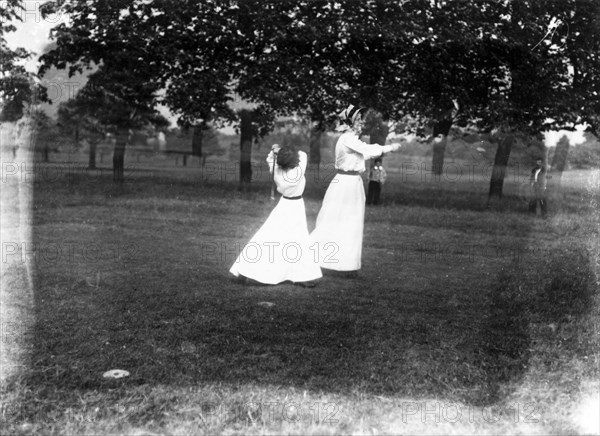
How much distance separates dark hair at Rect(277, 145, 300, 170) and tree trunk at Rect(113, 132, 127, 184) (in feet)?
3.51

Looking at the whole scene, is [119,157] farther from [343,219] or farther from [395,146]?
[395,146]

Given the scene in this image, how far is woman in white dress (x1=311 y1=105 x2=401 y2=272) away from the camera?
14.4ft

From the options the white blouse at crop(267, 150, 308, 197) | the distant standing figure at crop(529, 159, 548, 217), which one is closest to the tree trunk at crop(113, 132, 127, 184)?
the white blouse at crop(267, 150, 308, 197)

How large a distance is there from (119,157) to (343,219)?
5.89 ft

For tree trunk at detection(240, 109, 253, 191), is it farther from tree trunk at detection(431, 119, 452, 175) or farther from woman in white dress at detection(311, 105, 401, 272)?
tree trunk at detection(431, 119, 452, 175)

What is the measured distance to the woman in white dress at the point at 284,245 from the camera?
4.30 metres

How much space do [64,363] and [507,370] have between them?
2741mm

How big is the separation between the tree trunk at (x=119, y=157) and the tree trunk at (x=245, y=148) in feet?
2.62

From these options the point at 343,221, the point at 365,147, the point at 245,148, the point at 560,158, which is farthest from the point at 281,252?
the point at 560,158

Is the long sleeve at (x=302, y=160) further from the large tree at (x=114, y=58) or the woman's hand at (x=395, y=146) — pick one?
the large tree at (x=114, y=58)

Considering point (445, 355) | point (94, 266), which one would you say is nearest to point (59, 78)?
point (94, 266)

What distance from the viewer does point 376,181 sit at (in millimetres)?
4434

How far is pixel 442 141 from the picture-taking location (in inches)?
165

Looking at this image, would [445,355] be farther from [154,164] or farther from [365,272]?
[154,164]
